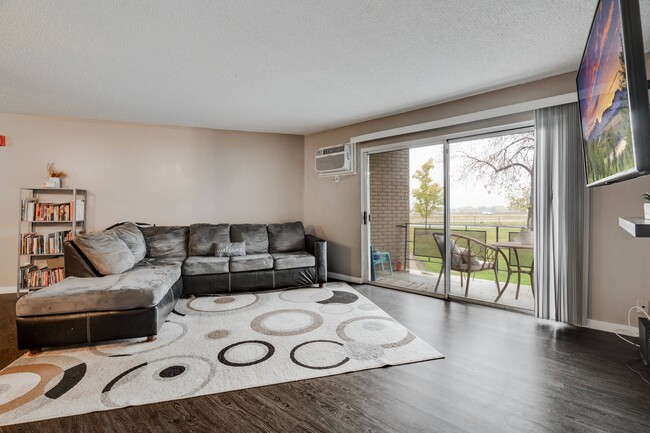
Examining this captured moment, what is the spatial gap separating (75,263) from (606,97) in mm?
4272

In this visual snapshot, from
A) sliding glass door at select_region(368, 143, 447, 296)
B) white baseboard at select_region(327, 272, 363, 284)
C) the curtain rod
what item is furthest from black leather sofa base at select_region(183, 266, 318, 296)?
the curtain rod

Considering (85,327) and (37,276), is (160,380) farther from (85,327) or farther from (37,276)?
(37,276)

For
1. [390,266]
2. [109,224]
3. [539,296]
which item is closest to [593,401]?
[539,296]

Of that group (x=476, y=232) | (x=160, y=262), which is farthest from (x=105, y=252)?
(x=476, y=232)

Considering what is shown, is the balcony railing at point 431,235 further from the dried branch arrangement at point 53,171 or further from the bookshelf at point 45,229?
the dried branch arrangement at point 53,171

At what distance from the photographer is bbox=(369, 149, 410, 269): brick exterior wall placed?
4.54m

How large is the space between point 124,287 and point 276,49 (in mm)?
2353

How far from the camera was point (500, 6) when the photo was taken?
1954 millimetres

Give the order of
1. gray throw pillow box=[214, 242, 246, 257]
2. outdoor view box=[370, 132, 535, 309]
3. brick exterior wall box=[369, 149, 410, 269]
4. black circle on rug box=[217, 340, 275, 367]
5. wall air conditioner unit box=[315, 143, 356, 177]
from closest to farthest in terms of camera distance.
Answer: black circle on rug box=[217, 340, 275, 367]
outdoor view box=[370, 132, 535, 309]
gray throw pillow box=[214, 242, 246, 257]
brick exterior wall box=[369, 149, 410, 269]
wall air conditioner unit box=[315, 143, 356, 177]

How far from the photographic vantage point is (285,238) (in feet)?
15.6

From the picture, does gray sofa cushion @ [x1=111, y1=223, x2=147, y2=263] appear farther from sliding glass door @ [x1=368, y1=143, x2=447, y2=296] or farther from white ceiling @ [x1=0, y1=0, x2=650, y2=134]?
sliding glass door @ [x1=368, y1=143, x2=447, y2=296]

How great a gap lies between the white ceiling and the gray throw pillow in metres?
1.85

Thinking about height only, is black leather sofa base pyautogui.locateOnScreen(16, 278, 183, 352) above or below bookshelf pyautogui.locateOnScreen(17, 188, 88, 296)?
below

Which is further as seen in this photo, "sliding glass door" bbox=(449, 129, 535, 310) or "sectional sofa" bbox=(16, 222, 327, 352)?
"sliding glass door" bbox=(449, 129, 535, 310)
